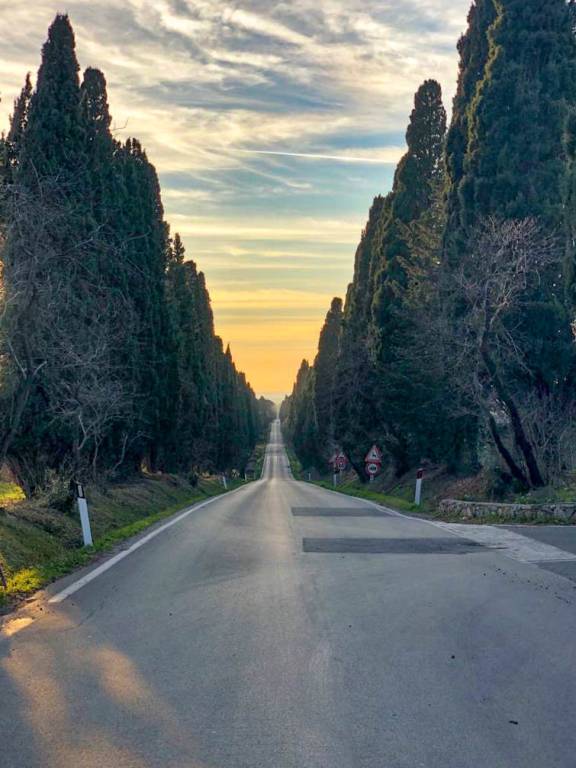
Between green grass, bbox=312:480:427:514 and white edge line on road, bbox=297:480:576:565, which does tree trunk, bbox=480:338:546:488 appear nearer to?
green grass, bbox=312:480:427:514

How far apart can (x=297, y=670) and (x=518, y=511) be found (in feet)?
45.1

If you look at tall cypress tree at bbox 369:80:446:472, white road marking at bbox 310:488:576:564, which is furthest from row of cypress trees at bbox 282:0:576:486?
tall cypress tree at bbox 369:80:446:472

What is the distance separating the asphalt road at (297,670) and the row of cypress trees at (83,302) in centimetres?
422

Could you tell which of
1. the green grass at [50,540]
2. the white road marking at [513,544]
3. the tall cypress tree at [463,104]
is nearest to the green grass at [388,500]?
the tall cypress tree at [463,104]

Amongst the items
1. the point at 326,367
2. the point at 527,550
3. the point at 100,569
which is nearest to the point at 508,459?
the point at 527,550

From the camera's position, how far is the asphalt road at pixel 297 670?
169 inches

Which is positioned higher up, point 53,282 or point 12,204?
point 12,204

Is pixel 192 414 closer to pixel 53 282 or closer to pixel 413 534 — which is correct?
pixel 413 534

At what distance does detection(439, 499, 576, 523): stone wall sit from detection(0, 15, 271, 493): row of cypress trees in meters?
9.35

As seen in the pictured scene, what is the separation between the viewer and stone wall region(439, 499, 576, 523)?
17.4 metres

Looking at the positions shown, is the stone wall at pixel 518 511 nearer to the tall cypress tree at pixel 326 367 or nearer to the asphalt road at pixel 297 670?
the asphalt road at pixel 297 670

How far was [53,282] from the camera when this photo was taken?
1196 cm

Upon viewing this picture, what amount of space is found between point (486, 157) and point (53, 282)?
47.9 ft

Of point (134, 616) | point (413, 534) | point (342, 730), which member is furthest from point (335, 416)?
point (342, 730)
